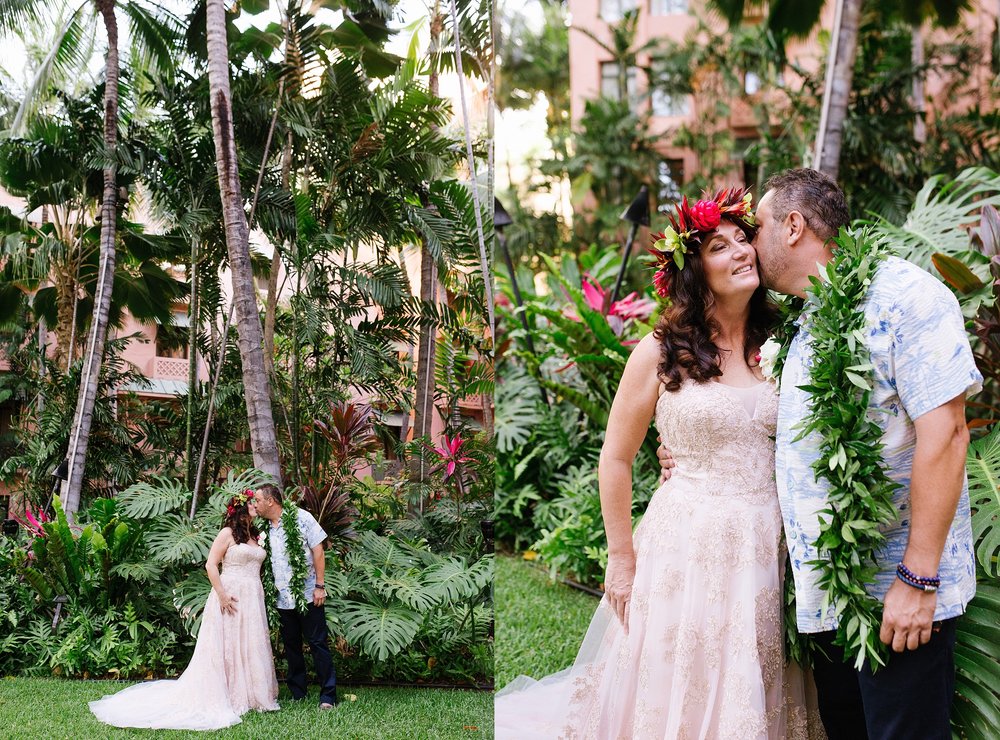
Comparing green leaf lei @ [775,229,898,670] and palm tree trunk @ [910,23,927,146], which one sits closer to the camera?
green leaf lei @ [775,229,898,670]

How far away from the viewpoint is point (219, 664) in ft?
6.41

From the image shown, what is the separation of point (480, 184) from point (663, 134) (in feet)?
48.2

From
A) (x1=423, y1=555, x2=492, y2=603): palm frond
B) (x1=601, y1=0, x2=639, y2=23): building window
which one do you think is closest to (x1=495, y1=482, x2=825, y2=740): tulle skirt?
(x1=423, y1=555, x2=492, y2=603): palm frond

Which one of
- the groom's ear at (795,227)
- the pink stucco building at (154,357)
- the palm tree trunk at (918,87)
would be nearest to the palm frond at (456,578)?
the pink stucco building at (154,357)

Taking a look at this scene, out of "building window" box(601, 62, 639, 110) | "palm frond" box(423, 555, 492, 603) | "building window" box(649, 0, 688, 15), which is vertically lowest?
"palm frond" box(423, 555, 492, 603)

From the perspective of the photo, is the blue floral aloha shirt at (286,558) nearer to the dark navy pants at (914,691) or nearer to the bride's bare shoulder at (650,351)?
the bride's bare shoulder at (650,351)

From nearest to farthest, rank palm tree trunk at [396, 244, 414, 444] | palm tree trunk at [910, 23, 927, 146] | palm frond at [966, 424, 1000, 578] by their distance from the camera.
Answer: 1. palm tree trunk at [396, 244, 414, 444]
2. palm frond at [966, 424, 1000, 578]
3. palm tree trunk at [910, 23, 927, 146]

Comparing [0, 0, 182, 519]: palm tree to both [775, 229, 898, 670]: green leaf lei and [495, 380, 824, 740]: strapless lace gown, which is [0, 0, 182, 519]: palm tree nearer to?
[495, 380, 824, 740]: strapless lace gown

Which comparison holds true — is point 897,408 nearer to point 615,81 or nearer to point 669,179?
point 669,179

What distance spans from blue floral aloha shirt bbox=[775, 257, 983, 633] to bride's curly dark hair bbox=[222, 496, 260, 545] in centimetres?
139

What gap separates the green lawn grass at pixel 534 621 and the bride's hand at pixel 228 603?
166cm

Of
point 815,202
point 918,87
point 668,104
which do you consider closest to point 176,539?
point 815,202

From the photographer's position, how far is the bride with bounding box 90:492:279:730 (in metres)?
1.97

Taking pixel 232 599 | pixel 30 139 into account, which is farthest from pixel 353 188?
pixel 232 599
